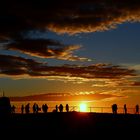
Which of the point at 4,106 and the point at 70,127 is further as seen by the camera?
the point at 4,106

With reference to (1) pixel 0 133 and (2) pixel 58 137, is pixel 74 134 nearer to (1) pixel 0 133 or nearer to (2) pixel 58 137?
(2) pixel 58 137

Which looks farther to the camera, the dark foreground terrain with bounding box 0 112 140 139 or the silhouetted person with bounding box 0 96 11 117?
the silhouetted person with bounding box 0 96 11 117

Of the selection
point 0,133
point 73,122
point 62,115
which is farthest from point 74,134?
→ point 62,115

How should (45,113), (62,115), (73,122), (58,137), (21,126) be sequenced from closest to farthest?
1. (58,137)
2. (21,126)
3. (73,122)
4. (62,115)
5. (45,113)

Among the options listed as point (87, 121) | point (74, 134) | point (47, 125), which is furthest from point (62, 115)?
point (74, 134)

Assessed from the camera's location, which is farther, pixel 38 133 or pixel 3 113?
pixel 3 113

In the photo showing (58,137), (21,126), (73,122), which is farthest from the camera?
(73,122)

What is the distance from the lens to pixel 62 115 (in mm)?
76688

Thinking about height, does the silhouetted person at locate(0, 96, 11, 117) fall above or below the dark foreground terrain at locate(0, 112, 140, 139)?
above

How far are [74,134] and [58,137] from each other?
3.84m

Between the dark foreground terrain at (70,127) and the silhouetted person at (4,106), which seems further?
the silhouetted person at (4,106)

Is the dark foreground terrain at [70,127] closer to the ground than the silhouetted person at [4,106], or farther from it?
closer to the ground

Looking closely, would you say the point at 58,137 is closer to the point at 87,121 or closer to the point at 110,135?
the point at 110,135

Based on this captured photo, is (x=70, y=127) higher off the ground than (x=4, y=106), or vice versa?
(x=4, y=106)
